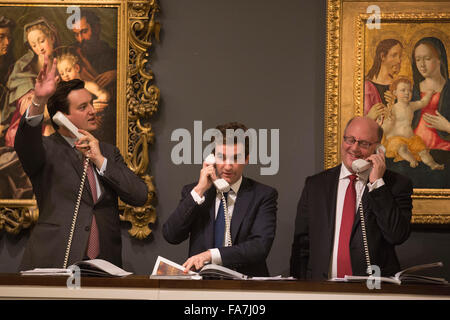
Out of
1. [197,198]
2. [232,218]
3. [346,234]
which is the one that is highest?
[197,198]

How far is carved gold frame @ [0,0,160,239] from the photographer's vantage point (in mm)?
5629

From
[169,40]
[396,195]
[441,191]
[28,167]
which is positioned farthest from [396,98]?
[28,167]

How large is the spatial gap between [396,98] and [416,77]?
243 mm

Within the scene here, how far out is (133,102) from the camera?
5656mm

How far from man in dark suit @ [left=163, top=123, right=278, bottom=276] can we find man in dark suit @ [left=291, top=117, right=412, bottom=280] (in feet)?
1.01

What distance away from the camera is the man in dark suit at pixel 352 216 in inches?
176

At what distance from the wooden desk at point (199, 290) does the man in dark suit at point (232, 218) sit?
792 mm

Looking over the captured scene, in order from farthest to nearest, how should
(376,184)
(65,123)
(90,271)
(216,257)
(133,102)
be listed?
1. (133,102)
2. (65,123)
3. (376,184)
4. (216,257)
5. (90,271)

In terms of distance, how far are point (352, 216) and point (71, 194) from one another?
1968 mm

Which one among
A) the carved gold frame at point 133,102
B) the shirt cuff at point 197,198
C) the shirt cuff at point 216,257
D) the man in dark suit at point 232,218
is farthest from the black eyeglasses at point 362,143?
the carved gold frame at point 133,102

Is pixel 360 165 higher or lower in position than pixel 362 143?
lower

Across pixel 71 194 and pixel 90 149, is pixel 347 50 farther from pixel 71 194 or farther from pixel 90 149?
pixel 71 194

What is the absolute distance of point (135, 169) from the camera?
5.62 m

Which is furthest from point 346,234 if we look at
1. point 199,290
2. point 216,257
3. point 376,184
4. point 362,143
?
point 199,290
